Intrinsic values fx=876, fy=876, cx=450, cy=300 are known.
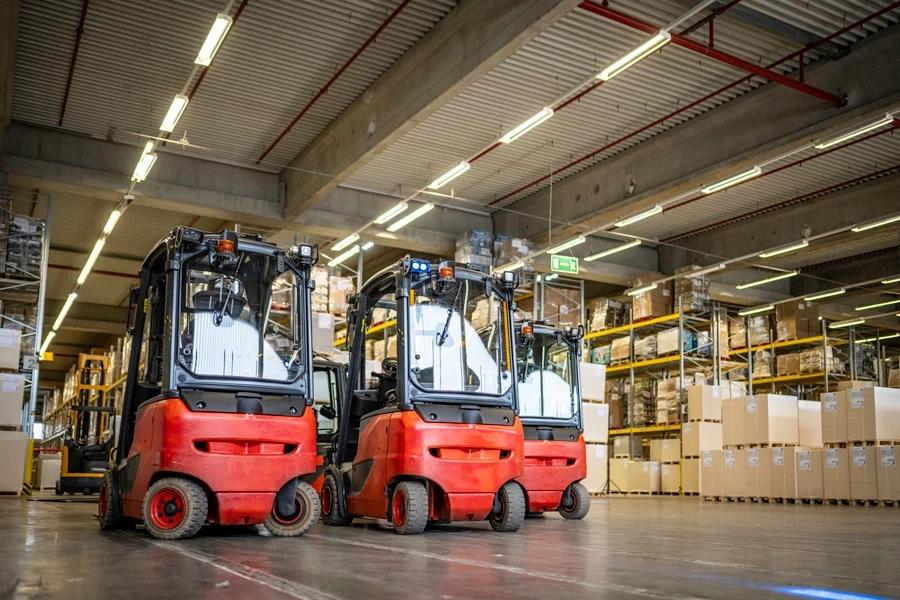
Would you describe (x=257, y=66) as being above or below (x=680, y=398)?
above

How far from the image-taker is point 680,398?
1875 centimetres

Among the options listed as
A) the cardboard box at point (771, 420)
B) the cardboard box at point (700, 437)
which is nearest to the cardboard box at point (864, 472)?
the cardboard box at point (771, 420)

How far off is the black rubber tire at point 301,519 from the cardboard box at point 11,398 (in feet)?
27.5

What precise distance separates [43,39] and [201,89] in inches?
84.8

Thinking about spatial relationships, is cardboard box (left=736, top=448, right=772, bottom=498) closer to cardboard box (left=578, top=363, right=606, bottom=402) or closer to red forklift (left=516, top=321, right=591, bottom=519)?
cardboard box (left=578, top=363, right=606, bottom=402)

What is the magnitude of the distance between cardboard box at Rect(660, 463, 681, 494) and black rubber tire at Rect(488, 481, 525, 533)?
12.1 metres

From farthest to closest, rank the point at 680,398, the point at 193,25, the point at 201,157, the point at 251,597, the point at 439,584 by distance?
the point at 680,398, the point at 201,157, the point at 193,25, the point at 439,584, the point at 251,597

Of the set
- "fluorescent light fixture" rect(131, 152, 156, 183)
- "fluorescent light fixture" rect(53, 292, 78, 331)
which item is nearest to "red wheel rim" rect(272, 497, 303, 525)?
"fluorescent light fixture" rect(131, 152, 156, 183)

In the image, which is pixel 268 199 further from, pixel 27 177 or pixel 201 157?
pixel 27 177

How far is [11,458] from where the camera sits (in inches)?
496

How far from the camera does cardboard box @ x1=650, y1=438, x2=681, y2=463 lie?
60.1 feet

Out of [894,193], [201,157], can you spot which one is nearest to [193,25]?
[201,157]

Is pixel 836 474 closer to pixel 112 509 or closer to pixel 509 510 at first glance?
pixel 509 510

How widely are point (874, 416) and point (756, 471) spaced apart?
7.91 feet
